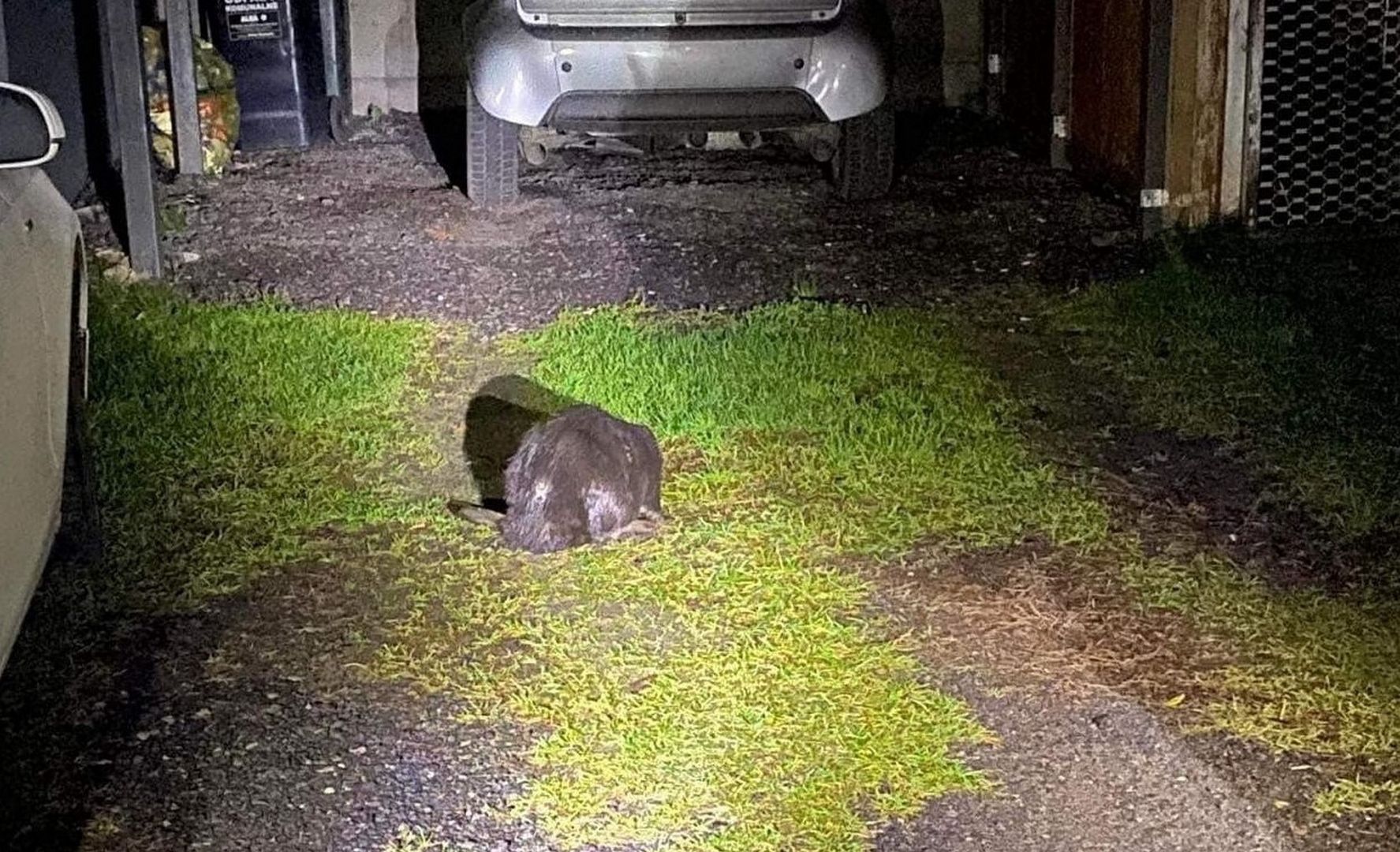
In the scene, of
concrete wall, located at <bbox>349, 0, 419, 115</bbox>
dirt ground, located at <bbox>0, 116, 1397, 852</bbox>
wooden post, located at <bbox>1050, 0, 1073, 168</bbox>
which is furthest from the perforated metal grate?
concrete wall, located at <bbox>349, 0, 419, 115</bbox>

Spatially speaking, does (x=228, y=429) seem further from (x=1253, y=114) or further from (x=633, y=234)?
(x=1253, y=114)

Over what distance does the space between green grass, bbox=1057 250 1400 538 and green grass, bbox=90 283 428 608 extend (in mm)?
2343

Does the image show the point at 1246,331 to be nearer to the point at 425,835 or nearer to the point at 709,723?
the point at 709,723

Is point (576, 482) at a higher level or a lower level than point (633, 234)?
higher

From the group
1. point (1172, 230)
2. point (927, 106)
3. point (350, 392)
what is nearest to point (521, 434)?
point (350, 392)

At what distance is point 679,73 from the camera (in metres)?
7.35

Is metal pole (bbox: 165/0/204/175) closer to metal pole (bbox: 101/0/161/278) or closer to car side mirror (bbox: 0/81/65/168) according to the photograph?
metal pole (bbox: 101/0/161/278)

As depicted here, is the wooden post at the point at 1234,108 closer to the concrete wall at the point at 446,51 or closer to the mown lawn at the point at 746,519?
the mown lawn at the point at 746,519

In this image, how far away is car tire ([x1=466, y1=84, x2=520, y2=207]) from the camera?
798 cm

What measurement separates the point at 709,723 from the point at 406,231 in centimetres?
438

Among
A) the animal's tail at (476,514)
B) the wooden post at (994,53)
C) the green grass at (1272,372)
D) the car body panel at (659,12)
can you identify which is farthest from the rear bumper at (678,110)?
the animal's tail at (476,514)

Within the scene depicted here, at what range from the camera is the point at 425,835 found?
11.2 feet

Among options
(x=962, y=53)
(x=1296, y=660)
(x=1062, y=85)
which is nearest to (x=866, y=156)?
(x=1062, y=85)

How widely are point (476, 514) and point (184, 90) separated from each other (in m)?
4.53
